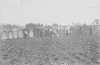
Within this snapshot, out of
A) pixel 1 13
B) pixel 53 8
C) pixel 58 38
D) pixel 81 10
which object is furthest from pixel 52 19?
pixel 1 13

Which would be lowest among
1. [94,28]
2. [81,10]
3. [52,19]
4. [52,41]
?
[52,41]

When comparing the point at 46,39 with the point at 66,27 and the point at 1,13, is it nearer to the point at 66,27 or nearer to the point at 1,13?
the point at 66,27

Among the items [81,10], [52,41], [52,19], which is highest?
[81,10]

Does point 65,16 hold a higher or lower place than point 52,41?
higher

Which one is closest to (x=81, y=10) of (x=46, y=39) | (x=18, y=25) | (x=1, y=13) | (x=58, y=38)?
(x=58, y=38)

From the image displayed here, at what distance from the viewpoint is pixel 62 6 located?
110cm

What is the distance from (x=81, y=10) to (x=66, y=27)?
1.01 ft

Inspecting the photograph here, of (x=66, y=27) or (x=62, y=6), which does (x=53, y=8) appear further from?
(x=66, y=27)

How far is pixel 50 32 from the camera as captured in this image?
1.12m

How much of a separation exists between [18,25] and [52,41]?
52 cm

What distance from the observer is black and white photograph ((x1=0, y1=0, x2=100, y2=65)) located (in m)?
1.09

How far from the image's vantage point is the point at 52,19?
1.12 m

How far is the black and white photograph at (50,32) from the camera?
3.59 feet

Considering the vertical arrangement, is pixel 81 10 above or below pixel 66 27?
above
